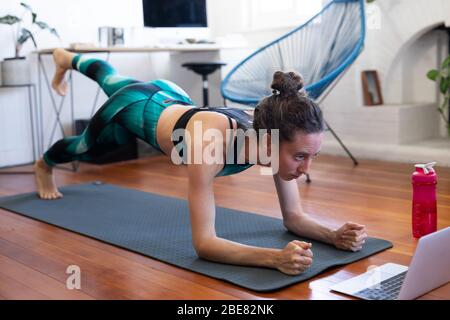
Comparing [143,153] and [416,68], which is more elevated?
[416,68]

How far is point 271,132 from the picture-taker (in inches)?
69.9

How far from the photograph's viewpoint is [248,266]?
1908mm

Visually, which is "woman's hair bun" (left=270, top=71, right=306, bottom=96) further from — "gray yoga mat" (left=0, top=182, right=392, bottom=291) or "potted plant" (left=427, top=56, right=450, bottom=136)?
"potted plant" (left=427, top=56, right=450, bottom=136)

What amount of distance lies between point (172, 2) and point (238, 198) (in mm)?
1993

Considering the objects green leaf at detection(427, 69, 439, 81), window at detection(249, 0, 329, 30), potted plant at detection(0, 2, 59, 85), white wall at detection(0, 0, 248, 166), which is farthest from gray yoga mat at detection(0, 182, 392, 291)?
window at detection(249, 0, 329, 30)

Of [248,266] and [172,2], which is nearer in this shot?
[248,266]

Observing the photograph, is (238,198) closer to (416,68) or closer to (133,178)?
(133,178)

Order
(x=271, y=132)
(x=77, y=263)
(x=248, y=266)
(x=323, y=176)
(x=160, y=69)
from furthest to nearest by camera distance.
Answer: (x=160, y=69) → (x=323, y=176) → (x=77, y=263) → (x=248, y=266) → (x=271, y=132)

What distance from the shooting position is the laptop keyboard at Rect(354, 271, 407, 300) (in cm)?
166

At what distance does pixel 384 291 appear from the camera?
1.70 metres

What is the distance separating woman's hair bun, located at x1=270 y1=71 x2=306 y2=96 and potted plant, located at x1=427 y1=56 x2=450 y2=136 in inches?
89.4
